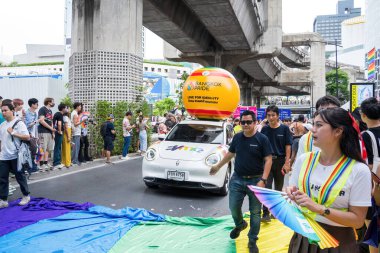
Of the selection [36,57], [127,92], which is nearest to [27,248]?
[127,92]

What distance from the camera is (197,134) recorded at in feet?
26.7

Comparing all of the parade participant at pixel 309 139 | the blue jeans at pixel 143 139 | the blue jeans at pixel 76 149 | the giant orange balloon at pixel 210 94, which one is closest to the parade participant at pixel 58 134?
the blue jeans at pixel 76 149

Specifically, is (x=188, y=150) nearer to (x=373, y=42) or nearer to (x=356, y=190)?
(x=356, y=190)

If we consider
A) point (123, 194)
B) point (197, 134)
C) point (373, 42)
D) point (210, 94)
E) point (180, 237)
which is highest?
point (373, 42)

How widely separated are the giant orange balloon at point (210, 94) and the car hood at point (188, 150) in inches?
137

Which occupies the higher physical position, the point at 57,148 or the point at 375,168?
the point at 375,168

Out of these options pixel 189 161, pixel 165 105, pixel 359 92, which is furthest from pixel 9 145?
pixel 165 105

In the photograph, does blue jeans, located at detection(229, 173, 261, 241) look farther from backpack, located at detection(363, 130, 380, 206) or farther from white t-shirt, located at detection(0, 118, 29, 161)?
white t-shirt, located at detection(0, 118, 29, 161)

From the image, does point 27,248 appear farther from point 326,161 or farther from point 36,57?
point 36,57

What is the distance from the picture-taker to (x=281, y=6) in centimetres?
2683

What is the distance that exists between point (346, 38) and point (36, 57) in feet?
400

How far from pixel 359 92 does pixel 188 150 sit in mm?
9206

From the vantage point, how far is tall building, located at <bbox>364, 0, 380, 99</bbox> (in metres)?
35.0

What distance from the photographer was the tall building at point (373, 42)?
35.0 m
